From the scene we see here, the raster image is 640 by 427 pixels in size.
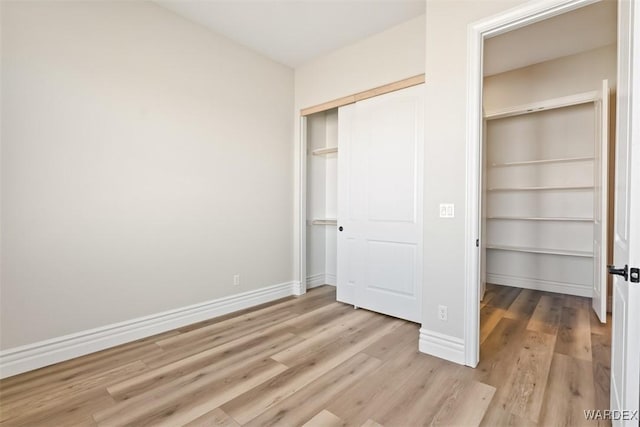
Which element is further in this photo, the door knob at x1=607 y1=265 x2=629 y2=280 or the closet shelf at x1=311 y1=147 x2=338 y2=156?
the closet shelf at x1=311 y1=147 x2=338 y2=156

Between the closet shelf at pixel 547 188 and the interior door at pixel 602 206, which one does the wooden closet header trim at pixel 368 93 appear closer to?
the interior door at pixel 602 206

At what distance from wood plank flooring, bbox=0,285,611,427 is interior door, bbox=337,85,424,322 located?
16.9 inches

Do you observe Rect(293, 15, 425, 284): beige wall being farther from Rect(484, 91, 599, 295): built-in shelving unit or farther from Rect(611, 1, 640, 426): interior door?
Rect(484, 91, 599, 295): built-in shelving unit

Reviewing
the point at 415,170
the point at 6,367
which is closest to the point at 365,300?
the point at 415,170

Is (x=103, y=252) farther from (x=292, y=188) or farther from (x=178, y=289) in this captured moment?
(x=292, y=188)

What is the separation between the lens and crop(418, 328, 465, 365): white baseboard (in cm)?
224

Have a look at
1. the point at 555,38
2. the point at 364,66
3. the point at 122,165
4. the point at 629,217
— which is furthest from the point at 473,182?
the point at 122,165

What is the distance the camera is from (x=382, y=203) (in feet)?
10.5

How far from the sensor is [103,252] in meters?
2.44

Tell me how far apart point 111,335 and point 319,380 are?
1770 millimetres

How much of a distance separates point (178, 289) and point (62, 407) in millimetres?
1228

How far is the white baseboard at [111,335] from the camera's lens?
2.10 meters

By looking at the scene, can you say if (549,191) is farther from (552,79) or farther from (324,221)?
(324,221)

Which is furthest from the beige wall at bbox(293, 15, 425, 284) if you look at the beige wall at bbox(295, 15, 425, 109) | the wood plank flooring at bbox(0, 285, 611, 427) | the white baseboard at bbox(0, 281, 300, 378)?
the wood plank flooring at bbox(0, 285, 611, 427)
